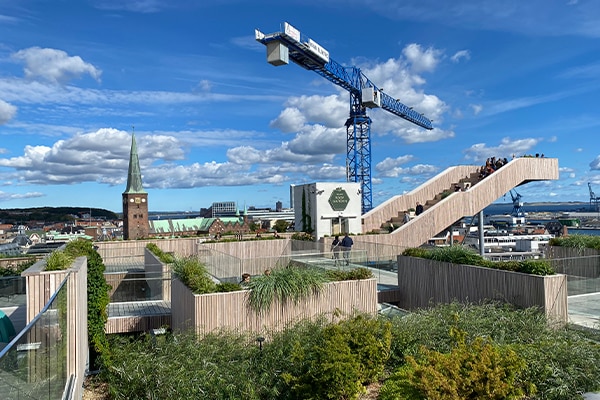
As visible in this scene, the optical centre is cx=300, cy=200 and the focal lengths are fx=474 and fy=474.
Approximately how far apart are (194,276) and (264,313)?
166 centimetres

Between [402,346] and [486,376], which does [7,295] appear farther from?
[486,376]

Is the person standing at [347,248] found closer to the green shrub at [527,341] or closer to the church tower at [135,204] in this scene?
the green shrub at [527,341]

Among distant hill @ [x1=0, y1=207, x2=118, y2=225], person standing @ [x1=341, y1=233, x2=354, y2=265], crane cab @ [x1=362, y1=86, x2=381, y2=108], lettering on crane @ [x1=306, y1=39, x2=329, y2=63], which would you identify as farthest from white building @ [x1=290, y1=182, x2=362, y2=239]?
distant hill @ [x1=0, y1=207, x2=118, y2=225]

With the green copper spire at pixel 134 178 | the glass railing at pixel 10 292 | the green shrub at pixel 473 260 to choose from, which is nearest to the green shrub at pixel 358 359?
the green shrub at pixel 473 260

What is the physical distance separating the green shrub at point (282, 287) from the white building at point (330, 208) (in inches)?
503

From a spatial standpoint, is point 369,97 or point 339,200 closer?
point 339,200

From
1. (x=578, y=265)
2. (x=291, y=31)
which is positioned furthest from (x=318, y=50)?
(x=578, y=265)

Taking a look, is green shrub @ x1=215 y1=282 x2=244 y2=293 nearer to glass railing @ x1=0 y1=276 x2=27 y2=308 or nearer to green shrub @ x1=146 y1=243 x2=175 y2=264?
green shrub @ x1=146 y1=243 x2=175 y2=264

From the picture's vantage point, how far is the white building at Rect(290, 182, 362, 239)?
22406 mm

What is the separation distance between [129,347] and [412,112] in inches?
2862

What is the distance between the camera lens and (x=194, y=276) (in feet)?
30.7

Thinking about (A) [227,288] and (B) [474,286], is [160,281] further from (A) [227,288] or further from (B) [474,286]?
(B) [474,286]

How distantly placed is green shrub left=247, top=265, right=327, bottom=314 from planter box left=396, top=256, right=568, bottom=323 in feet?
9.26

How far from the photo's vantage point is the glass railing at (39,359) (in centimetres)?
279
